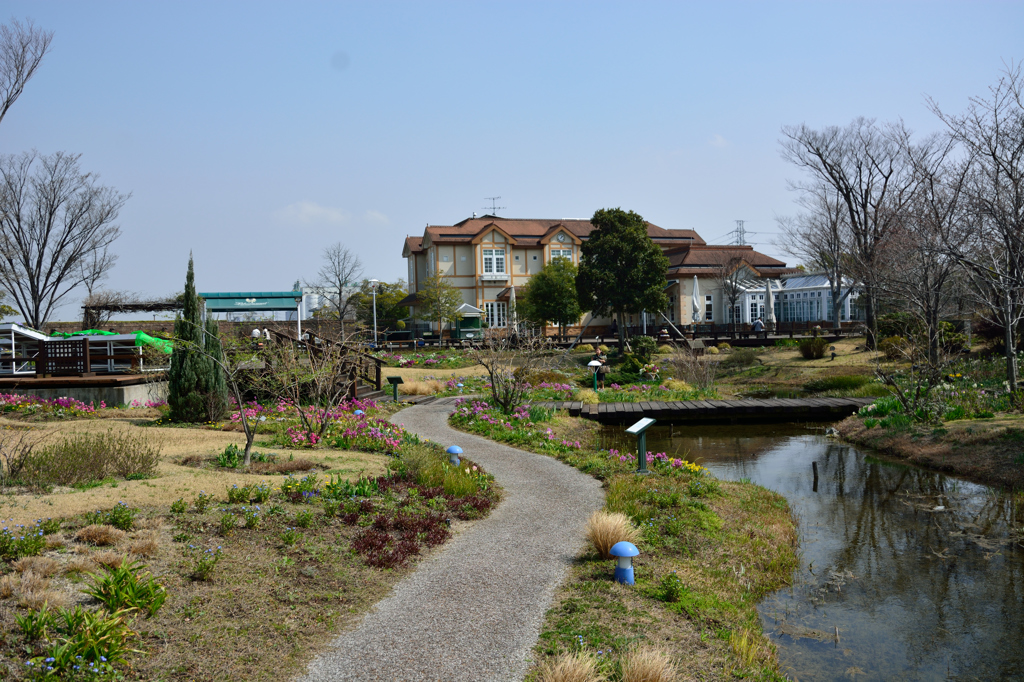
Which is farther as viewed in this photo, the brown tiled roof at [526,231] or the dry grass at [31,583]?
the brown tiled roof at [526,231]

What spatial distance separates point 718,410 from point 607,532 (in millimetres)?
13123

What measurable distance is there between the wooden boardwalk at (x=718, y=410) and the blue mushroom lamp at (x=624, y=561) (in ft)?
39.9

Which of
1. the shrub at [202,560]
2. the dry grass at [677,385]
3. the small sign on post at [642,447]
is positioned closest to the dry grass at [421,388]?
the dry grass at [677,385]

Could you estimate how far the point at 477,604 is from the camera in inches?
229

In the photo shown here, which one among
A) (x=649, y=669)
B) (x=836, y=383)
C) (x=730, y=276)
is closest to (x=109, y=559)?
(x=649, y=669)

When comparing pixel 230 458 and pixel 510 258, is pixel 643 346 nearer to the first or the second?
pixel 510 258

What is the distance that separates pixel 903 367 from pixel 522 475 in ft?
62.3

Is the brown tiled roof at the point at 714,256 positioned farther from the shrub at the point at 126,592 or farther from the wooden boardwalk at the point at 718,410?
the shrub at the point at 126,592

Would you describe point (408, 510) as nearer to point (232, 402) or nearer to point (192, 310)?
point (192, 310)

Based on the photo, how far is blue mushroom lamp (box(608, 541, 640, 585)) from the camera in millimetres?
6438

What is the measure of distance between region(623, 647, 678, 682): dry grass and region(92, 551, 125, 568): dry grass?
3975 mm

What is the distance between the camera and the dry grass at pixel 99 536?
Result: 594cm

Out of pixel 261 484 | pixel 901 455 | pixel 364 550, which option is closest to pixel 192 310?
pixel 261 484

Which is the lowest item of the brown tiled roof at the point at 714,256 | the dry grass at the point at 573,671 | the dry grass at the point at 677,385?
the dry grass at the point at 573,671
